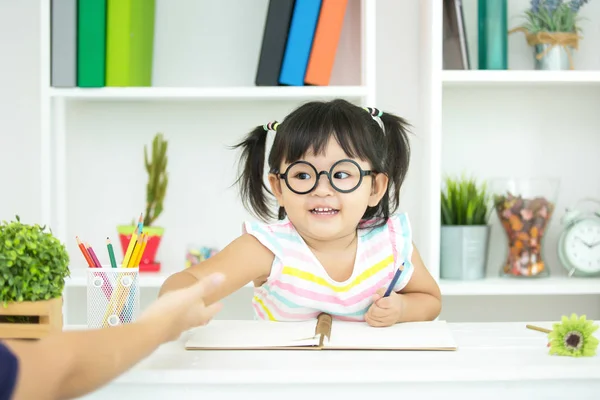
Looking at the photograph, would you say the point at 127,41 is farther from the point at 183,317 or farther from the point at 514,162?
the point at 183,317

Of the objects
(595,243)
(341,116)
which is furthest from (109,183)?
(595,243)

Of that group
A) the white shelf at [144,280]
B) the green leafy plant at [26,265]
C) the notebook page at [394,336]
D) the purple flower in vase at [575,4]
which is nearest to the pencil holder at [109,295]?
the green leafy plant at [26,265]

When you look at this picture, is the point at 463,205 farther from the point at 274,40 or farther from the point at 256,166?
the point at 256,166

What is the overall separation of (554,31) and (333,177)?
128cm

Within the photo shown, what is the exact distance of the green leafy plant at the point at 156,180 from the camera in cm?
233

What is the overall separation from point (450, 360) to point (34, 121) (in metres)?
1.87

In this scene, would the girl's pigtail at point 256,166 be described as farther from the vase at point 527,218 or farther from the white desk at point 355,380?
the vase at point 527,218

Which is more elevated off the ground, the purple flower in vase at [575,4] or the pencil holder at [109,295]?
the purple flower in vase at [575,4]

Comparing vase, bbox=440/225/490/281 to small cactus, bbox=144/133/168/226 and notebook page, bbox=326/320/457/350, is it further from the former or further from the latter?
notebook page, bbox=326/320/457/350

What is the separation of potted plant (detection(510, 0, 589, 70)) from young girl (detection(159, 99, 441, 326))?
993 millimetres

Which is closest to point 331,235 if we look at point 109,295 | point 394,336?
point 394,336

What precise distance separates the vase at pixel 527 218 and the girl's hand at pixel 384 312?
1094mm

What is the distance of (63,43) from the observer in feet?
6.81

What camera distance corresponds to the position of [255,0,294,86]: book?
6.87 ft
